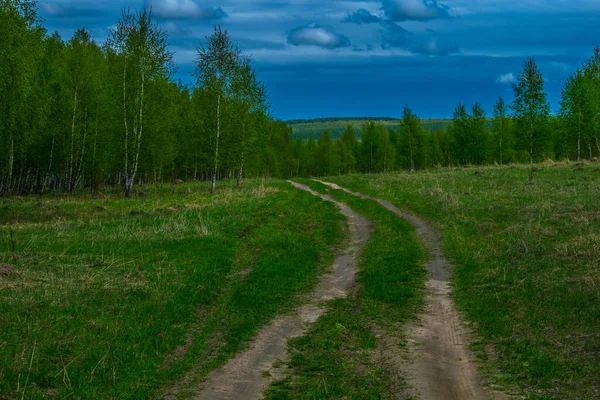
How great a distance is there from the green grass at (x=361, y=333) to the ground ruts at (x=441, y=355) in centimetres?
35

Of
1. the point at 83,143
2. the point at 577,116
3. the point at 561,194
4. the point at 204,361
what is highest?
the point at 577,116

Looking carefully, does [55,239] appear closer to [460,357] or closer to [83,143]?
[460,357]

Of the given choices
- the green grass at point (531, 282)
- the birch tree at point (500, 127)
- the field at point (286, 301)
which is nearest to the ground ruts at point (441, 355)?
the field at point (286, 301)

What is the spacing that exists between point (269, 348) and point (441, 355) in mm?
2977

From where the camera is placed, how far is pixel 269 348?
8625 millimetres

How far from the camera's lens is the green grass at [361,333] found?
275 inches

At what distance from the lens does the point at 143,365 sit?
7750mm

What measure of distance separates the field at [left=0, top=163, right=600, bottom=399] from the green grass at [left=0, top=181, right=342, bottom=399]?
4cm

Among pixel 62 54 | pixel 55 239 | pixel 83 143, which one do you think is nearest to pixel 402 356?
pixel 55 239

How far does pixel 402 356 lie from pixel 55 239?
14.4m

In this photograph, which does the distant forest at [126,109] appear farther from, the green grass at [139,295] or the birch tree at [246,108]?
the green grass at [139,295]

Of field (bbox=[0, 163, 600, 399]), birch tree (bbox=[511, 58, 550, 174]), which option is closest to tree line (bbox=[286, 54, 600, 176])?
birch tree (bbox=[511, 58, 550, 174])

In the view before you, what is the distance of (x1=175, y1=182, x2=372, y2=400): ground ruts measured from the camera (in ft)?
22.8

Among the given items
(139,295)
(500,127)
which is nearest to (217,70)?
(139,295)
